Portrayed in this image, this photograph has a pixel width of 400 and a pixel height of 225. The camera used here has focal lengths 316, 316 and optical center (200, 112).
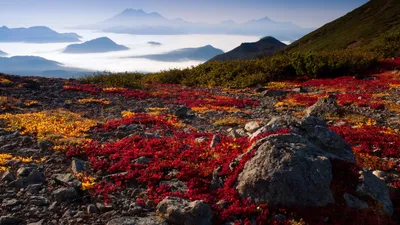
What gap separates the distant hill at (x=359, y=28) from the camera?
4380 inches

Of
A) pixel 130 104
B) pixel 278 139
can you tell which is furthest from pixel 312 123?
pixel 130 104

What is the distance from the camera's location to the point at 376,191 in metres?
9.95

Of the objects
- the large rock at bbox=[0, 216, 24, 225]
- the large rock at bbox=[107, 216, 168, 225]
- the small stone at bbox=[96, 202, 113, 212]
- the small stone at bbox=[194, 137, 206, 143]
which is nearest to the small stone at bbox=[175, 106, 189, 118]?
the small stone at bbox=[194, 137, 206, 143]

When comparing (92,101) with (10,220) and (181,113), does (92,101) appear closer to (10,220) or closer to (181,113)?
(181,113)

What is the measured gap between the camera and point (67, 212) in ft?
30.9

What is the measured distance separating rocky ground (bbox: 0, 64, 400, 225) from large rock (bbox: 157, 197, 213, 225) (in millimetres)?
29

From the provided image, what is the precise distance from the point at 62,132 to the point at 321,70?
3928 centimetres

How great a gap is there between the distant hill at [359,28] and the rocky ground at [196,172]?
9670 cm

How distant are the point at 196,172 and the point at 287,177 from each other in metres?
3.62

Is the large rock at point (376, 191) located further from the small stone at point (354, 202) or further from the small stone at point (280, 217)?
the small stone at point (280, 217)

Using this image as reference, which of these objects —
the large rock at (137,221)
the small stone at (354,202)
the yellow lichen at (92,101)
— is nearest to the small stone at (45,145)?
the large rock at (137,221)

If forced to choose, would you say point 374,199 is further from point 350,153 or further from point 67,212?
point 67,212

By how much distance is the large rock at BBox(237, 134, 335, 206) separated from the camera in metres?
9.35

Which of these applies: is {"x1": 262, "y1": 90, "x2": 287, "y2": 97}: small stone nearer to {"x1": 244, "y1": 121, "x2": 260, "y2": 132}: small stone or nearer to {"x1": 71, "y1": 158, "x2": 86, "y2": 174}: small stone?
{"x1": 244, "y1": 121, "x2": 260, "y2": 132}: small stone
